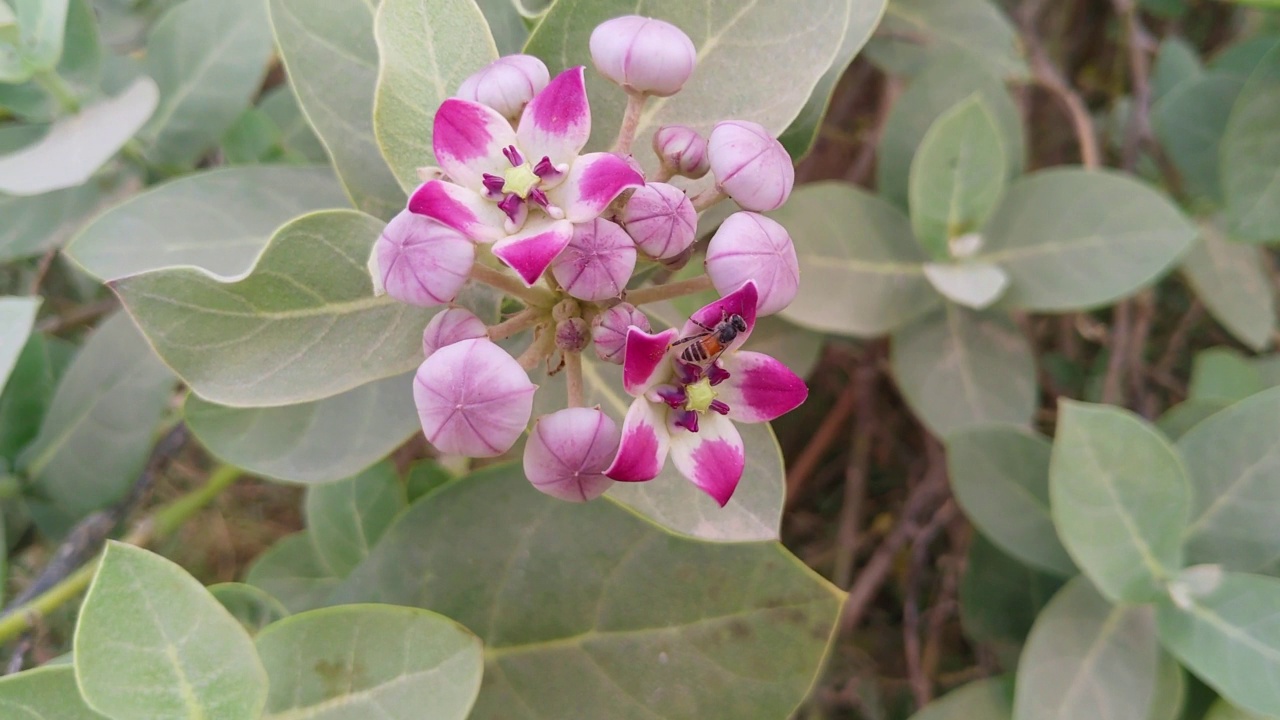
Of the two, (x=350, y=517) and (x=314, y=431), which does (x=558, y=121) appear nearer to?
(x=314, y=431)

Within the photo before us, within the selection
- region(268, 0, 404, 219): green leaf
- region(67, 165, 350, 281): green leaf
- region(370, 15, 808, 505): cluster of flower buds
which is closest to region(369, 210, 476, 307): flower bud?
region(370, 15, 808, 505): cluster of flower buds

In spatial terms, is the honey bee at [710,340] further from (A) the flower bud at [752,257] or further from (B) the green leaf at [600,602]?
(B) the green leaf at [600,602]

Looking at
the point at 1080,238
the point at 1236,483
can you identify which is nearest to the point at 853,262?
the point at 1080,238

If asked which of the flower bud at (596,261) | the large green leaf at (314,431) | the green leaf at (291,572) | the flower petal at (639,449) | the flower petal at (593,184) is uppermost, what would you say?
the flower petal at (593,184)

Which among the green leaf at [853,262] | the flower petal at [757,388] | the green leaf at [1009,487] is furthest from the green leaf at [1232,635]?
the flower petal at [757,388]

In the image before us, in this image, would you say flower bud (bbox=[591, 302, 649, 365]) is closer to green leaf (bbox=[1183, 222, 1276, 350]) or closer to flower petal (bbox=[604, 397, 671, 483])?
flower petal (bbox=[604, 397, 671, 483])

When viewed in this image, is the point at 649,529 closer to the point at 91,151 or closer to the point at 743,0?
the point at 743,0

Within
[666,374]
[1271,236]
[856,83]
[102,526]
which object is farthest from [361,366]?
[856,83]
